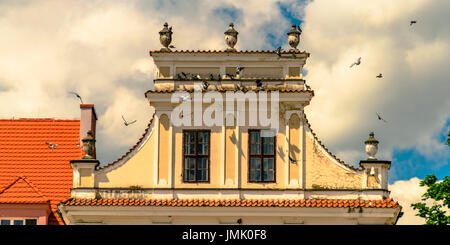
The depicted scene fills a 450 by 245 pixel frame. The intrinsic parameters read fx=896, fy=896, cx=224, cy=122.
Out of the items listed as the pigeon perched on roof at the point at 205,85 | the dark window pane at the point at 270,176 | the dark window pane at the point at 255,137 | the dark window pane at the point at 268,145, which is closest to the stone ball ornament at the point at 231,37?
the pigeon perched on roof at the point at 205,85

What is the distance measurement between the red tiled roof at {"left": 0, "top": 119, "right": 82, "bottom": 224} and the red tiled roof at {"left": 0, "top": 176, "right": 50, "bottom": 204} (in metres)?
0.02

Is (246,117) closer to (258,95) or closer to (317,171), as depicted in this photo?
(258,95)

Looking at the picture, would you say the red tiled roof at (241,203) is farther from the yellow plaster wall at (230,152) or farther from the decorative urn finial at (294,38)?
the decorative urn finial at (294,38)

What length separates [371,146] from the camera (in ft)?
94.9

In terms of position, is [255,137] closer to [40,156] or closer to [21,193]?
[21,193]

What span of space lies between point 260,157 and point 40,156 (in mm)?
8910

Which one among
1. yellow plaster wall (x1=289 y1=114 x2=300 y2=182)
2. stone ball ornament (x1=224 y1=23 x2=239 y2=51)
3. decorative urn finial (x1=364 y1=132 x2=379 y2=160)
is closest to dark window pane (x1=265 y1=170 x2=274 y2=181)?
yellow plaster wall (x1=289 y1=114 x2=300 y2=182)

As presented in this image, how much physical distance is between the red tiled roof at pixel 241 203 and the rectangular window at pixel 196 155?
888 millimetres

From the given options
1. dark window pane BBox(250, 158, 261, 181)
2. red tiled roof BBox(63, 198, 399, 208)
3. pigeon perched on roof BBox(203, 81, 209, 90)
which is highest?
pigeon perched on roof BBox(203, 81, 209, 90)

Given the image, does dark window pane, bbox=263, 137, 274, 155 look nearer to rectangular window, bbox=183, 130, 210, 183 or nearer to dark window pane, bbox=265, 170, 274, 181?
dark window pane, bbox=265, 170, 274, 181

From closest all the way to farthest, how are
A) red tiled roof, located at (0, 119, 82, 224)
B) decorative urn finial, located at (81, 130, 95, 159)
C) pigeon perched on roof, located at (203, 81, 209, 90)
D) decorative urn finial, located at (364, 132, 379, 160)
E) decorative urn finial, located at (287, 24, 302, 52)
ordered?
1. decorative urn finial, located at (364, 132, 379, 160)
2. decorative urn finial, located at (81, 130, 95, 159)
3. pigeon perched on roof, located at (203, 81, 209, 90)
4. decorative urn finial, located at (287, 24, 302, 52)
5. red tiled roof, located at (0, 119, 82, 224)

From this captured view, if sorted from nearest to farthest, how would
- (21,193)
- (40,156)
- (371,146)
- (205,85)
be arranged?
(371,146) < (205,85) < (21,193) < (40,156)

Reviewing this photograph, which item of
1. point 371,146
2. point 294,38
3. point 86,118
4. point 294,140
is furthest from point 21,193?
point 371,146

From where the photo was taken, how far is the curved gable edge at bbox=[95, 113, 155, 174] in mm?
29141
